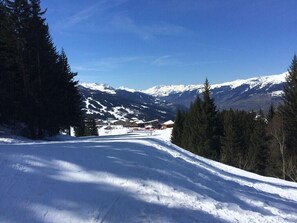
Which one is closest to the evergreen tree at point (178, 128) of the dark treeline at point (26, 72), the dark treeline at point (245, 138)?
the dark treeline at point (245, 138)

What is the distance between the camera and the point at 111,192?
948 centimetres

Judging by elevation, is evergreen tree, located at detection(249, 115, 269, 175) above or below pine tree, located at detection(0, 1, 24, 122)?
below

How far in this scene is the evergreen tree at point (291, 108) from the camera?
140 feet

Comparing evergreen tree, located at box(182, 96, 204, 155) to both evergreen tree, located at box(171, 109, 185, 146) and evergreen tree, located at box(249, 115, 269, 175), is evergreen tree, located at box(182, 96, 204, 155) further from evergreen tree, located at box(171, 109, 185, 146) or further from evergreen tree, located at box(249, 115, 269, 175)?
evergreen tree, located at box(171, 109, 185, 146)

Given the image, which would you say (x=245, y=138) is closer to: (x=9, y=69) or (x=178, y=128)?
(x=178, y=128)

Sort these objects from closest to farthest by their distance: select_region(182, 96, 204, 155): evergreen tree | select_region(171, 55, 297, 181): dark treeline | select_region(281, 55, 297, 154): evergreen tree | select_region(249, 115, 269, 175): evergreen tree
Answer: select_region(281, 55, 297, 154): evergreen tree < select_region(171, 55, 297, 181): dark treeline < select_region(249, 115, 269, 175): evergreen tree < select_region(182, 96, 204, 155): evergreen tree

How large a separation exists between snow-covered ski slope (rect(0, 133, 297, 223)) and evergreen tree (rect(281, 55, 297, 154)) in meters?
31.4

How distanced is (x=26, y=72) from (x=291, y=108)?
1234 inches

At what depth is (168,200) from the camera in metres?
9.70

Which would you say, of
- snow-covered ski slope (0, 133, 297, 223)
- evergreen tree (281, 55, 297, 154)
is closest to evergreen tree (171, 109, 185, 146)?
evergreen tree (281, 55, 297, 154)

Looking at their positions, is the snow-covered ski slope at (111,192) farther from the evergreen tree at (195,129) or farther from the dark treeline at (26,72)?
the evergreen tree at (195,129)

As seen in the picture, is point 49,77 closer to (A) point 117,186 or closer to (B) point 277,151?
(A) point 117,186

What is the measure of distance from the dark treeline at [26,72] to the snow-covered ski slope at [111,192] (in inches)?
660

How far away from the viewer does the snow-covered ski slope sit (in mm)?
8305
